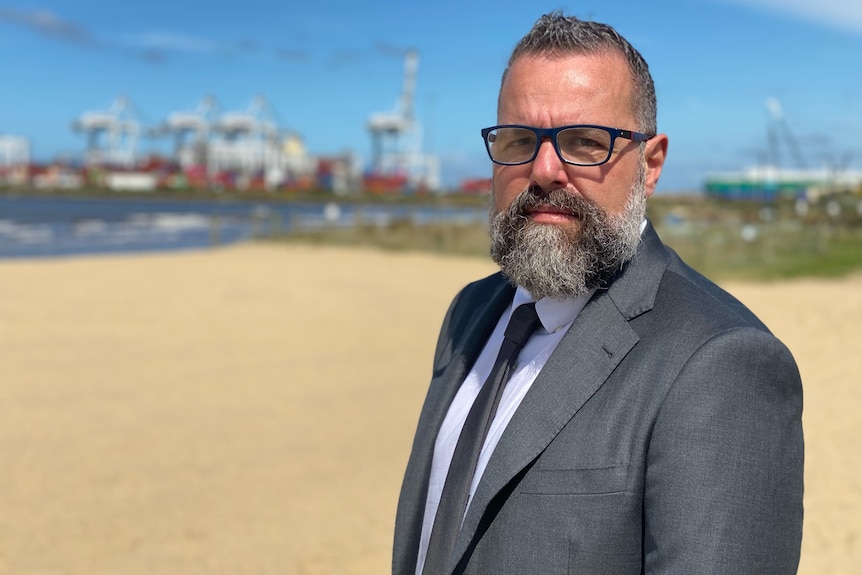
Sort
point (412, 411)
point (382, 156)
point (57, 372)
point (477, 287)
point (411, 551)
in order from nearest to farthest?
1. point (411, 551)
2. point (477, 287)
3. point (412, 411)
4. point (57, 372)
5. point (382, 156)

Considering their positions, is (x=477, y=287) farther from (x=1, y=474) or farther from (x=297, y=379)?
(x=297, y=379)

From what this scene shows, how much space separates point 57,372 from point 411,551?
7906mm

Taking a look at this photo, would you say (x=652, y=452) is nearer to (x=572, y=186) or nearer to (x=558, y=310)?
(x=558, y=310)

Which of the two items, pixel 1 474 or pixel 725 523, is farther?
pixel 1 474

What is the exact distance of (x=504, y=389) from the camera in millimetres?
1446

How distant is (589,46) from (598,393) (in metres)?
0.55

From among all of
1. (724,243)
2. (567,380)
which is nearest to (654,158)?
(567,380)

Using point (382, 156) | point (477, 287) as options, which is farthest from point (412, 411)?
point (382, 156)

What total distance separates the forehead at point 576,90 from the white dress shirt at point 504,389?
0.31m

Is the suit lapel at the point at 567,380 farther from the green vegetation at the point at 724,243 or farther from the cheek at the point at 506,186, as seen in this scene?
the green vegetation at the point at 724,243

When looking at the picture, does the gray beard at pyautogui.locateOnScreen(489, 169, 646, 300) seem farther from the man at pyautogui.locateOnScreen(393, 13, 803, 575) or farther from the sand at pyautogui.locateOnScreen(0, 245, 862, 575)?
the sand at pyautogui.locateOnScreen(0, 245, 862, 575)

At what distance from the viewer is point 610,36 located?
1.38m

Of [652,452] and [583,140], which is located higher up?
[583,140]

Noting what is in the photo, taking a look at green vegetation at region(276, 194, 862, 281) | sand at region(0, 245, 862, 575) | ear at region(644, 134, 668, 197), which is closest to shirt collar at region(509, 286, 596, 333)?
ear at region(644, 134, 668, 197)
